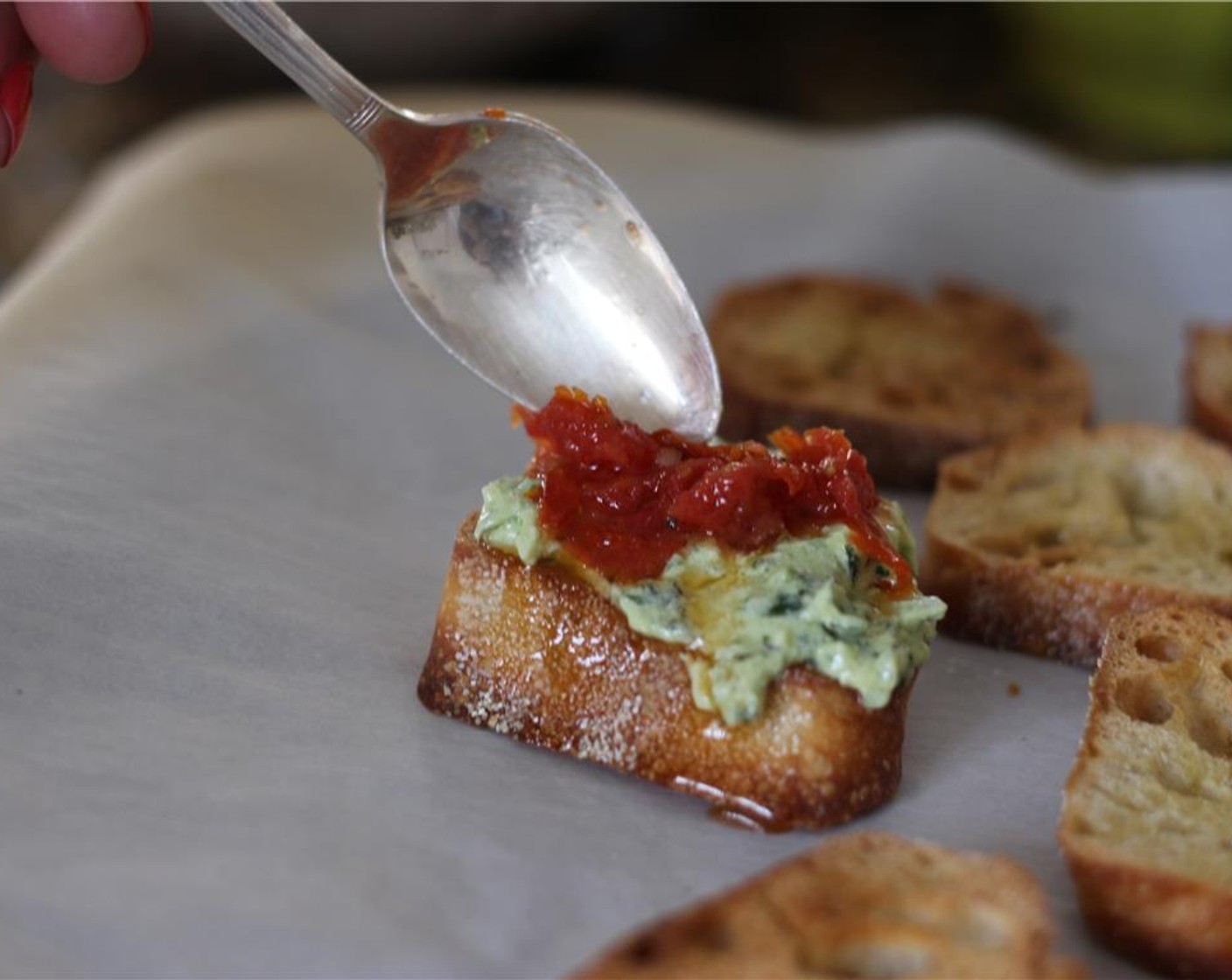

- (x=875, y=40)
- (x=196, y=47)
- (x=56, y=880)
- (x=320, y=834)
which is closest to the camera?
(x=56, y=880)

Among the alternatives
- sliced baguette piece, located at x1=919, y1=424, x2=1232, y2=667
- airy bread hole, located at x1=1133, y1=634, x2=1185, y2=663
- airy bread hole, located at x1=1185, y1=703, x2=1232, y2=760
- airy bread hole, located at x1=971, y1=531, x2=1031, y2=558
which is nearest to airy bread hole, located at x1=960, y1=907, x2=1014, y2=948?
airy bread hole, located at x1=1185, y1=703, x2=1232, y2=760

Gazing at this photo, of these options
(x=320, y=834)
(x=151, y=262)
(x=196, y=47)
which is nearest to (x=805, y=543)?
(x=320, y=834)

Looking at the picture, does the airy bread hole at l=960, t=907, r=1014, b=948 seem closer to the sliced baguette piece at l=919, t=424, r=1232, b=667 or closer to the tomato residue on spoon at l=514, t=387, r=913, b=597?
the tomato residue on spoon at l=514, t=387, r=913, b=597

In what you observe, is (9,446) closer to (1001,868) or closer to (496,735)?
(496,735)

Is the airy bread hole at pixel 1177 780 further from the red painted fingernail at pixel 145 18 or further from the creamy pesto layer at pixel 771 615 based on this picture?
the red painted fingernail at pixel 145 18

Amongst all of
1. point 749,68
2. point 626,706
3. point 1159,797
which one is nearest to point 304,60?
point 626,706
